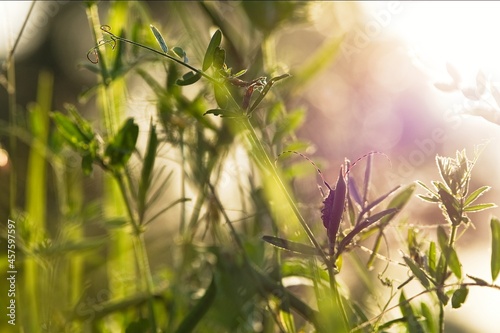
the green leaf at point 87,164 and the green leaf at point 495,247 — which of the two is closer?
the green leaf at point 495,247

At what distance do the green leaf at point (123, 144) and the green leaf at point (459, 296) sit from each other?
292mm

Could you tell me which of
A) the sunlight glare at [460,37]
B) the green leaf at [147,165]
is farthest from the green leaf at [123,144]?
the sunlight glare at [460,37]

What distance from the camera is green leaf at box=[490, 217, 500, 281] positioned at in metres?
0.45

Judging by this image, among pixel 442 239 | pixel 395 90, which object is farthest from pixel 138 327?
pixel 395 90

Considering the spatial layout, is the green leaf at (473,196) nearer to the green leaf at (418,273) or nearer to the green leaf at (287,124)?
the green leaf at (418,273)

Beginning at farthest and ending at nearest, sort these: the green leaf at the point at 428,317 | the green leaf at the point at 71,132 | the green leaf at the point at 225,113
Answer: the green leaf at the point at 71,132 → the green leaf at the point at 428,317 → the green leaf at the point at 225,113

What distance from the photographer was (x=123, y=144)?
608 mm

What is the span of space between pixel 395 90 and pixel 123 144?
896 millimetres

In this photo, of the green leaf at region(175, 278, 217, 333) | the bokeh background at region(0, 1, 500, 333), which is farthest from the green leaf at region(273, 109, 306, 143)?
the green leaf at region(175, 278, 217, 333)

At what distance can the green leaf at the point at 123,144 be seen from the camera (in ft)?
1.96

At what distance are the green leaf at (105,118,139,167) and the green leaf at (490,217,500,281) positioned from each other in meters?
0.30

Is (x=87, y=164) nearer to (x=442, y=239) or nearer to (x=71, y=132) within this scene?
(x=71, y=132)

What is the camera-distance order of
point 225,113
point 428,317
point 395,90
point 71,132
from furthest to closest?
1. point 395,90
2. point 71,132
3. point 428,317
4. point 225,113

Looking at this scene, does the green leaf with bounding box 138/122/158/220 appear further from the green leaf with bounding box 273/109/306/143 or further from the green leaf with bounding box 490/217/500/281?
the green leaf with bounding box 490/217/500/281
